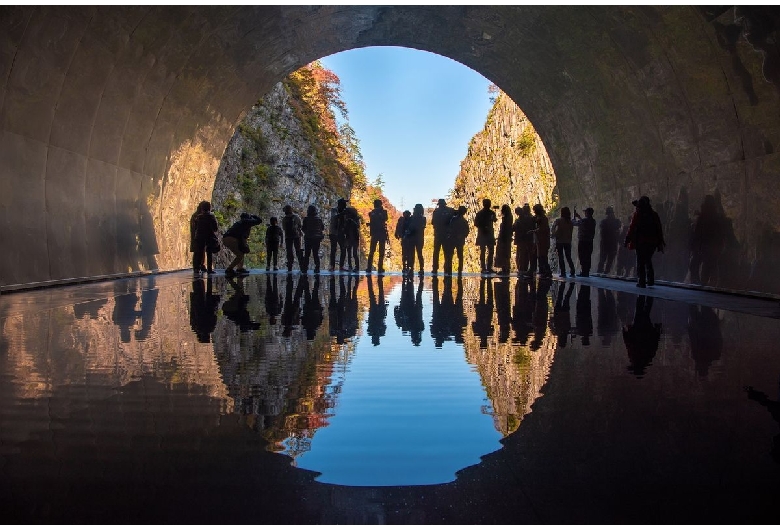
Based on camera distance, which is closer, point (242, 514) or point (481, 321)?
point (242, 514)

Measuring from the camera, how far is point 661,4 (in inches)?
452

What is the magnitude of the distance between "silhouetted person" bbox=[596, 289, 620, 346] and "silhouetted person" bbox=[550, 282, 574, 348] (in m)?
0.29

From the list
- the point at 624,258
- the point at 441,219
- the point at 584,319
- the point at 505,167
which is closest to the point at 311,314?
the point at 584,319

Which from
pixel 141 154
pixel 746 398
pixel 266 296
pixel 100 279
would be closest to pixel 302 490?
pixel 746 398

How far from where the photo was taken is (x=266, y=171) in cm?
3669

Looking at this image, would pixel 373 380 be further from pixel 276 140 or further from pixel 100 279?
pixel 276 140

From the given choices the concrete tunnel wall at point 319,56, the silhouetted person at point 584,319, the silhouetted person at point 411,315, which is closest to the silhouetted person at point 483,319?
the silhouetted person at point 411,315

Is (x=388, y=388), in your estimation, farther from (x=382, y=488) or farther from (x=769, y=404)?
(x=769, y=404)

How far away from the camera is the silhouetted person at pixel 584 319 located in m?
6.56

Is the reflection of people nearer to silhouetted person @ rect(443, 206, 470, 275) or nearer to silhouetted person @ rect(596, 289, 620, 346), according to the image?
silhouetted person @ rect(596, 289, 620, 346)

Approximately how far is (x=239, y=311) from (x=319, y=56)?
1270 cm

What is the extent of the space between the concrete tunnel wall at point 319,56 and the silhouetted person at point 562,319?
3.02 m

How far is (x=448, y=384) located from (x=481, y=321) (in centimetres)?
361

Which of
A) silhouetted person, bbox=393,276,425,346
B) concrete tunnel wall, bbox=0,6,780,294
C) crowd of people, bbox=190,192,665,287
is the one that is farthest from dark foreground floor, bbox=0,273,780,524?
crowd of people, bbox=190,192,665,287
